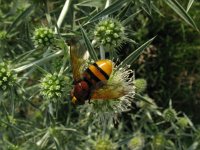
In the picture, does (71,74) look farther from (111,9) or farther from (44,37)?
(111,9)

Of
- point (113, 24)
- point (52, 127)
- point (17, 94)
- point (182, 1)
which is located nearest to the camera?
point (113, 24)

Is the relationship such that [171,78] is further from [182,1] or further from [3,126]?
[3,126]

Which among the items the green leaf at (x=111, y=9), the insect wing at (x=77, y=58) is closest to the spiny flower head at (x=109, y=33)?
the green leaf at (x=111, y=9)

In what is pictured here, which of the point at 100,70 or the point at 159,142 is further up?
the point at 100,70

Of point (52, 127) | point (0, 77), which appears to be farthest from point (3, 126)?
point (0, 77)

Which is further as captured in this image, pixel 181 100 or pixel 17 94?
pixel 181 100

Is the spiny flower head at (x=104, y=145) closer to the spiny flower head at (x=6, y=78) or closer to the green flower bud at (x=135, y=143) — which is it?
the green flower bud at (x=135, y=143)

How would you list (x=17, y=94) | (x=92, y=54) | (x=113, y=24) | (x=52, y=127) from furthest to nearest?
(x=52, y=127)
(x=17, y=94)
(x=113, y=24)
(x=92, y=54)

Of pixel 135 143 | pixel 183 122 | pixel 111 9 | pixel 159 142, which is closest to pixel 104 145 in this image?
pixel 135 143
